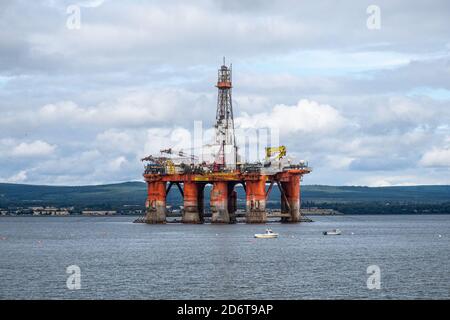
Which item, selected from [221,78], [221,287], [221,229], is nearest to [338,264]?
[221,287]

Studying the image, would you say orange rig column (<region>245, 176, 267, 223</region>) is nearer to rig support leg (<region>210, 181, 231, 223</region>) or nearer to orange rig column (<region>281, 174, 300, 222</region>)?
rig support leg (<region>210, 181, 231, 223</region>)

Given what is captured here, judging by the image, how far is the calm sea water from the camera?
55.9 meters

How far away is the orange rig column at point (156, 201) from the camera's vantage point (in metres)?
136

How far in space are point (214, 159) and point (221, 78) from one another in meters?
12.6

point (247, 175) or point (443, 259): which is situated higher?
point (247, 175)

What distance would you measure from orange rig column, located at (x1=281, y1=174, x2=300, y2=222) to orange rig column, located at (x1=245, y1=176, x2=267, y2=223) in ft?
17.9

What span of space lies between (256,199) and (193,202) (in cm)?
1023

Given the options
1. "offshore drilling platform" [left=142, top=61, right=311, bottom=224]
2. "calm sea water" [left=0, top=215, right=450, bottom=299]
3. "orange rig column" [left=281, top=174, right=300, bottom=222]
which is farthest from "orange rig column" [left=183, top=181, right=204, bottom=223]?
"calm sea water" [left=0, top=215, right=450, bottom=299]

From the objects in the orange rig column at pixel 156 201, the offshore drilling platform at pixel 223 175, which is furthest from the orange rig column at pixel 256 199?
the orange rig column at pixel 156 201

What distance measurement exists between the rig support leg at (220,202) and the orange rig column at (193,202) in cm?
334

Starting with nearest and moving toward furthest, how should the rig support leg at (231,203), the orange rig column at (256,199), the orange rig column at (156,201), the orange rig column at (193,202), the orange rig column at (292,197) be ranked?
the orange rig column at (256,199), the orange rig column at (193,202), the orange rig column at (292,197), the orange rig column at (156,201), the rig support leg at (231,203)

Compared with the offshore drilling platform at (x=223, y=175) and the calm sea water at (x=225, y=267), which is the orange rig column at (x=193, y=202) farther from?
the calm sea water at (x=225, y=267)
